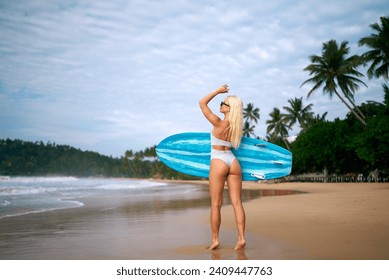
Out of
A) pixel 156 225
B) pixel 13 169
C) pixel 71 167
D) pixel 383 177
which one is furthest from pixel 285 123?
pixel 71 167

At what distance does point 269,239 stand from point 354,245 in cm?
114

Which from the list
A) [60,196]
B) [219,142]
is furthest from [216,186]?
[60,196]

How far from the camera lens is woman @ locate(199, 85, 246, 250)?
4.41 metres

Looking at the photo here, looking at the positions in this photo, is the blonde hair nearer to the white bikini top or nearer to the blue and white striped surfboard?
the white bikini top

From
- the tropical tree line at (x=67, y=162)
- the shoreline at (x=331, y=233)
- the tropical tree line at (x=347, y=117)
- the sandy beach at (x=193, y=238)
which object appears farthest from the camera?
the tropical tree line at (x=67, y=162)

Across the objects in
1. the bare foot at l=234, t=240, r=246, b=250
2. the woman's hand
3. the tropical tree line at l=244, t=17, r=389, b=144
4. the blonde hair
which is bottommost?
the bare foot at l=234, t=240, r=246, b=250

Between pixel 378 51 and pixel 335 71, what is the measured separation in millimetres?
4902

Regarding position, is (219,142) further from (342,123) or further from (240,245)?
(342,123)

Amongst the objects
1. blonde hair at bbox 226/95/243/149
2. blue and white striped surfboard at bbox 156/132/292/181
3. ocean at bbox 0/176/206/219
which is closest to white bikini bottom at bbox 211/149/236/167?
blonde hair at bbox 226/95/243/149

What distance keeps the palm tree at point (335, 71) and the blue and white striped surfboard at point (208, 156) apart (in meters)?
25.2

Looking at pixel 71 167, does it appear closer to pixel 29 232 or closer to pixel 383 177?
pixel 383 177

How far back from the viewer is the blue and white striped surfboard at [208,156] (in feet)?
16.4

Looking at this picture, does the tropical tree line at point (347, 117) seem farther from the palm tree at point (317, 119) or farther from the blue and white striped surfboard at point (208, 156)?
the blue and white striped surfboard at point (208, 156)

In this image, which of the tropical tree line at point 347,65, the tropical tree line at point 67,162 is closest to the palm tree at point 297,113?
the tropical tree line at point 347,65
